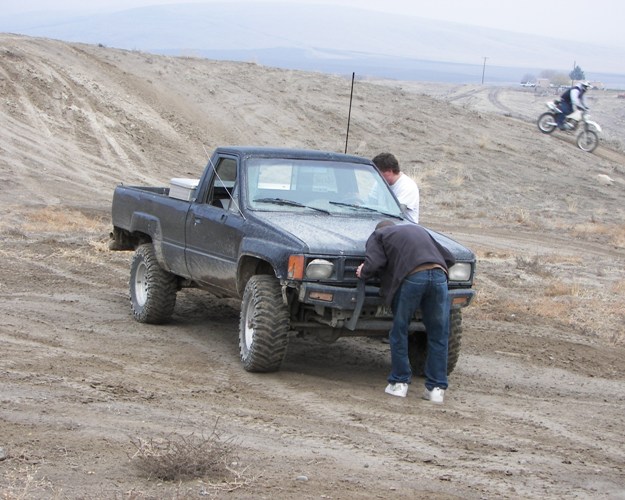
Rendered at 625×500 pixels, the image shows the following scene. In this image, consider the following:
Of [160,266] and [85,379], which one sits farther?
[160,266]

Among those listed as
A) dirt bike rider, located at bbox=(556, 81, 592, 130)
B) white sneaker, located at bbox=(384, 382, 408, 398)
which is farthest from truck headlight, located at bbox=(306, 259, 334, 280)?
dirt bike rider, located at bbox=(556, 81, 592, 130)

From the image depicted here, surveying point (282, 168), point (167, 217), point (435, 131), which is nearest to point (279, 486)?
point (282, 168)

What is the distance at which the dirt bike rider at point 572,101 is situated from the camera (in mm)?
31328

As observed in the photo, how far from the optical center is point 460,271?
9.05 m

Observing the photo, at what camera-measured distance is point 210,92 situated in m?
35.9

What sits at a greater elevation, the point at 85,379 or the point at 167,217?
the point at 167,217

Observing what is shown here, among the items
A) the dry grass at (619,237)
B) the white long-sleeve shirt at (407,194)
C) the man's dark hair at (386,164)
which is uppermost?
the man's dark hair at (386,164)

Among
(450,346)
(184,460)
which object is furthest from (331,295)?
(184,460)

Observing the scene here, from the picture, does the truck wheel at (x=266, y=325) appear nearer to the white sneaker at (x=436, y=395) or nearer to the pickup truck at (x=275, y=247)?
the pickup truck at (x=275, y=247)

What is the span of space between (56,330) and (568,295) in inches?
272

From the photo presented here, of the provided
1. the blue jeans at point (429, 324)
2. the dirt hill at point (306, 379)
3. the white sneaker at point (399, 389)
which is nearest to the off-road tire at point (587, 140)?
the dirt hill at point (306, 379)

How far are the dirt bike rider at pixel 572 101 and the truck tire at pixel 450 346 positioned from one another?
22964 millimetres

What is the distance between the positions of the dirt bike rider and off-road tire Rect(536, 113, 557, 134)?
2.02 feet

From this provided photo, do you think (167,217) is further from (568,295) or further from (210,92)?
(210,92)
